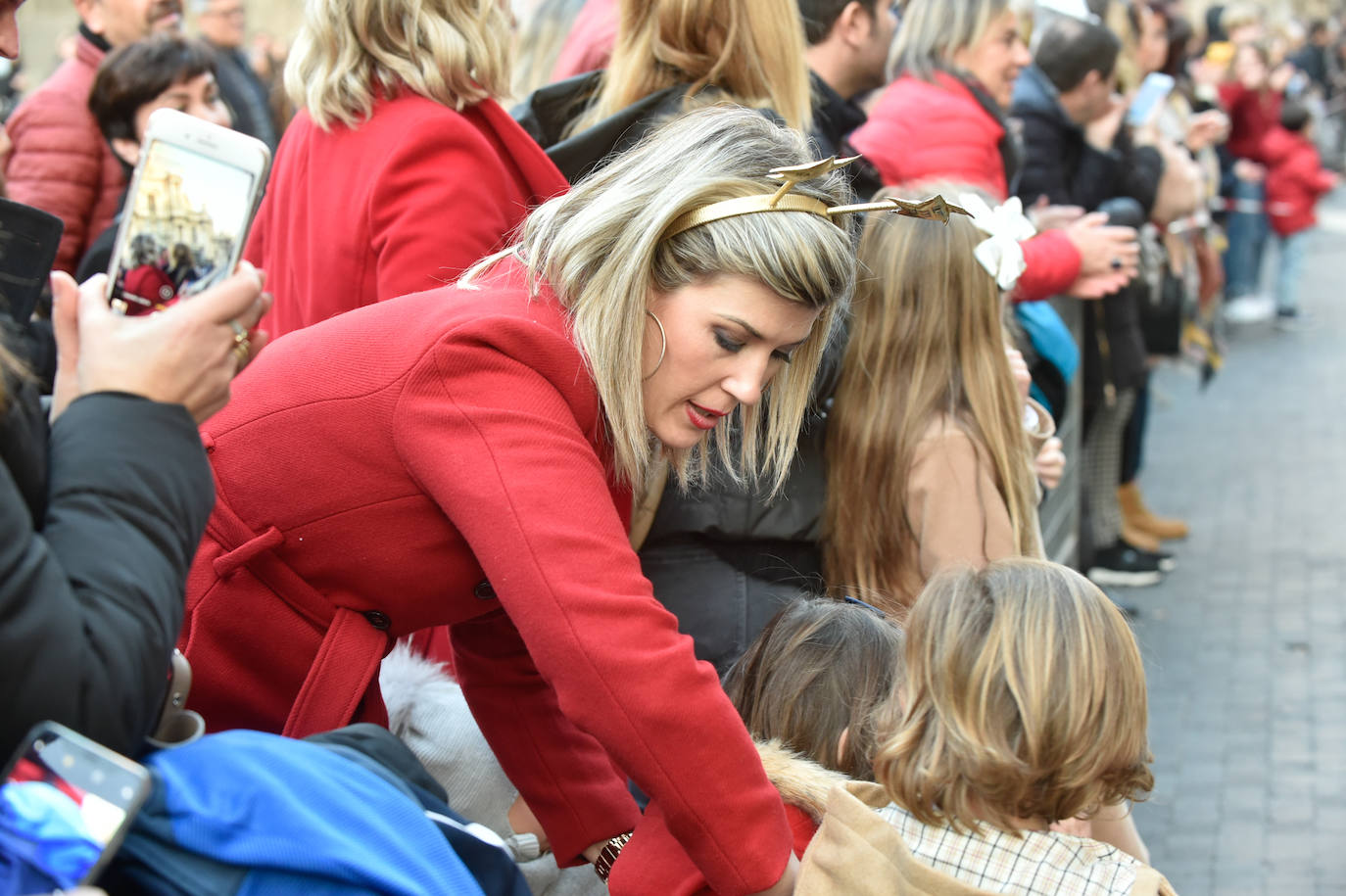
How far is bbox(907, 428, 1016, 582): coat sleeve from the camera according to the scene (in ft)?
9.42

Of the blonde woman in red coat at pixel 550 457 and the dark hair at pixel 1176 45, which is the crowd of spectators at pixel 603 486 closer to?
the blonde woman in red coat at pixel 550 457

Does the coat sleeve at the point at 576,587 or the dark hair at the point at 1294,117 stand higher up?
the coat sleeve at the point at 576,587

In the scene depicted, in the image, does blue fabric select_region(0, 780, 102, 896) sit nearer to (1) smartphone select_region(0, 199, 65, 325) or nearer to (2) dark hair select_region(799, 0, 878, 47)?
(1) smartphone select_region(0, 199, 65, 325)

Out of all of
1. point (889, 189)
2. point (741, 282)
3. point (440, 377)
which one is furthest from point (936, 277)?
point (440, 377)

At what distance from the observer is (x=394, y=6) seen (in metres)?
2.75

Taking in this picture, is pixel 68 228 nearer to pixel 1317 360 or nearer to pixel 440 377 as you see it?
pixel 440 377

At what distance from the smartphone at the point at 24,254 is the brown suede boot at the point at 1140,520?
18.2ft

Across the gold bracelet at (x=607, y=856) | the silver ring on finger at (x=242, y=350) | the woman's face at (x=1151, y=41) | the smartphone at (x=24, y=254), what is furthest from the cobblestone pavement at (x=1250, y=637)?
the smartphone at (x=24, y=254)

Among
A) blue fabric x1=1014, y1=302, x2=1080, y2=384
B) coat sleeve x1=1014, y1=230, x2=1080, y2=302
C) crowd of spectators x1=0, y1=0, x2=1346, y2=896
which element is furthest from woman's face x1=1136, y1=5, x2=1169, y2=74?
crowd of spectators x1=0, y1=0, x2=1346, y2=896

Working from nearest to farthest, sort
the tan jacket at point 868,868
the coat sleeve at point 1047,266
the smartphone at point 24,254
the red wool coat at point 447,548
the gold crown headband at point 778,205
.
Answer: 1. the smartphone at point 24,254
2. the red wool coat at point 447,548
3. the tan jacket at point 868,868
4. the gold crown headband at point 778,205
5. the coat sleeve at point 1047,266

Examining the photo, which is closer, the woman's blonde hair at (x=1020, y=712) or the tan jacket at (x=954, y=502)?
the woman's blonde hair at (x=1020, y=712)

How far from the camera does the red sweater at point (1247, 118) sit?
35.7 feet

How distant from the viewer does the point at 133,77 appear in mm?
4102

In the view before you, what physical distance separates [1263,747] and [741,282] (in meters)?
3.38
